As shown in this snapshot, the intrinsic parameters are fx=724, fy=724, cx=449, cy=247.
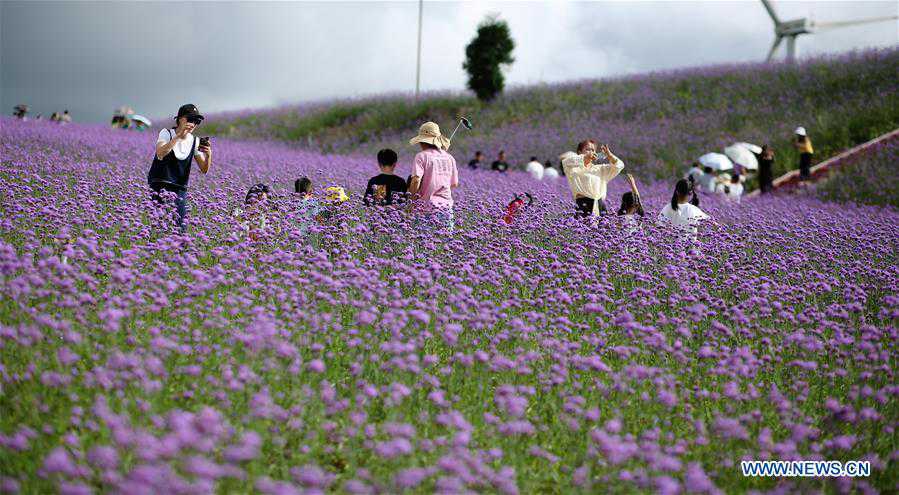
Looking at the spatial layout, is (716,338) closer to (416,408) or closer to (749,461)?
(749,461)

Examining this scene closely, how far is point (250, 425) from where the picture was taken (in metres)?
2.97

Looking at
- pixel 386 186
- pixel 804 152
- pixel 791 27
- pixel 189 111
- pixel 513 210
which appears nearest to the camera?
pixel 189 111

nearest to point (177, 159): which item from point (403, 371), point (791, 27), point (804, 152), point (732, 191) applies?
point (403, 371)

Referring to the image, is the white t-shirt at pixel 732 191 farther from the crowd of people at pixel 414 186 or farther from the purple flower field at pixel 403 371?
the purple flower field at pixel 403 371

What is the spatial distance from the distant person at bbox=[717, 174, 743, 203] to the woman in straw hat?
1010cm

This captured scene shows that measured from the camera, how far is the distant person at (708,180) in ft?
58.2

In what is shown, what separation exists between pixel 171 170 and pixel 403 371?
4209 mm

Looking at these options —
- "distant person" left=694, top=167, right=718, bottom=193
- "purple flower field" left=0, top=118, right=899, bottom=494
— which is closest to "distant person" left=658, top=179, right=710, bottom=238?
"purple flower field" left=0, top=118, right=899, bottom=494

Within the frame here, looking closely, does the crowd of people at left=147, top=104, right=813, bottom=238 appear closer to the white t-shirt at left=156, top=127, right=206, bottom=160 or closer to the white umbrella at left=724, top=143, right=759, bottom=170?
the white t-shirt at left=156, top=127, right=206, bottom=160

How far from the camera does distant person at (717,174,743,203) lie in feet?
52.9

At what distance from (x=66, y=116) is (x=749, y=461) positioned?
26.5m

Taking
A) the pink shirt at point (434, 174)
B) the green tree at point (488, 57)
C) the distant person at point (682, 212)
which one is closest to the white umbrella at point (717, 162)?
the distant person at point (682, 212)

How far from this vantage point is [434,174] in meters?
7.39

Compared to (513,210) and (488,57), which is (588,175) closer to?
(513,210)
